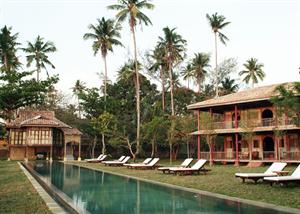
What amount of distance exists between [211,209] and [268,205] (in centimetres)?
146

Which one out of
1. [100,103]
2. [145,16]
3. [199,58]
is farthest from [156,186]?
[199,58]

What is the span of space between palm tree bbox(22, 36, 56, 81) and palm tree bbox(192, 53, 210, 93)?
19664 millimetres

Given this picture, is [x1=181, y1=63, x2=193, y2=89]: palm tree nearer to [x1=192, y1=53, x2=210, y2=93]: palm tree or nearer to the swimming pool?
[x1=192, y1=53, x2=210, y2=93]: palm tree

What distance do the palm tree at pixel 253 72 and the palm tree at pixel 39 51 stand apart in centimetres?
2853

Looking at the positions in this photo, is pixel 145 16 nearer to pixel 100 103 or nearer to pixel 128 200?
pixel 100 103

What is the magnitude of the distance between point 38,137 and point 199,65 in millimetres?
23903

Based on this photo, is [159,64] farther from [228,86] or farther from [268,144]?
[268,144]

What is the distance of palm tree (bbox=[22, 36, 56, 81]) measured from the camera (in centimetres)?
4828

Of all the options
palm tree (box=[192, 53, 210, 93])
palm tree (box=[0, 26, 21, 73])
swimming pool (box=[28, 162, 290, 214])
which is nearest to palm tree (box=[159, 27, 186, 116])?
palm tree (box=[192, 53, 210, 93])

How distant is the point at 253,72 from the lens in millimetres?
55719

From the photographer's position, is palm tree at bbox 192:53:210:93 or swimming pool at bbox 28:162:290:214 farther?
palm tree at bbox 192:53:210:93

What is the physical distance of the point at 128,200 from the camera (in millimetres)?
10945

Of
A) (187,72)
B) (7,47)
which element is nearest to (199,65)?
(187,72)

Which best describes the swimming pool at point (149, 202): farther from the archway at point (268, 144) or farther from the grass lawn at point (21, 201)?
the archway at point (268, 144)
